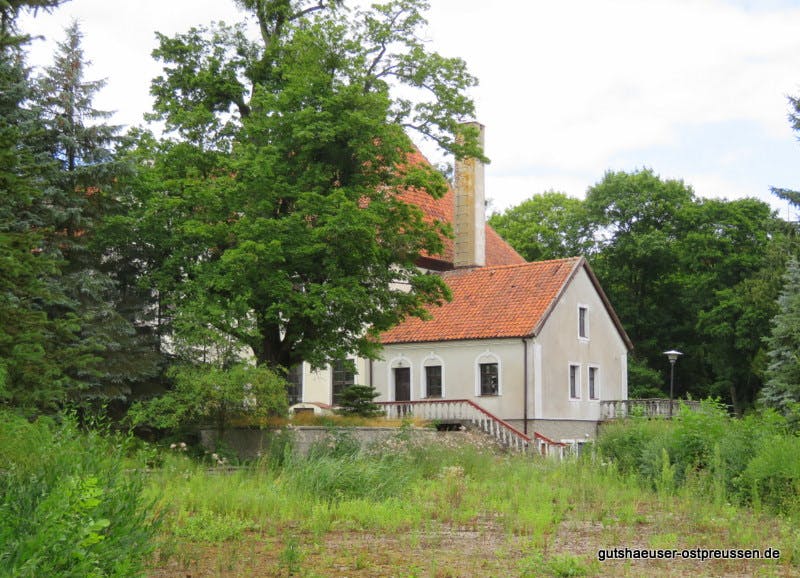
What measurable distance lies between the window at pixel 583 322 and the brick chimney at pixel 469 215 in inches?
185

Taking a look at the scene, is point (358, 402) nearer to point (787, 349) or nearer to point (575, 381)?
point (575, 381)

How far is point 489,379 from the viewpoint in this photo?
34031 mm

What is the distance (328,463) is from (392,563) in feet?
16.8

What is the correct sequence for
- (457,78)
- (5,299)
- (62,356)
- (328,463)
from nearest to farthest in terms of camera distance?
(5,299), (328,463), (62,356), (457,78)

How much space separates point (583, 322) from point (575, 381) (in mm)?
2500

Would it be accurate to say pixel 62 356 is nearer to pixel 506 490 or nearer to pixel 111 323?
pixel 111 323

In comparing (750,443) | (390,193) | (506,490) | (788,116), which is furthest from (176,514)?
(788,116)

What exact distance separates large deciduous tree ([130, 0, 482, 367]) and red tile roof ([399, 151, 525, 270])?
8.32m

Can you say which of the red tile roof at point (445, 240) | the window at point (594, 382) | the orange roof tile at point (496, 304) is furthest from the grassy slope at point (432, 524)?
the red tile roof at point (445, 240)

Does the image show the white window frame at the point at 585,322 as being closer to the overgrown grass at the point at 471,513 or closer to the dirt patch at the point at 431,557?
the overgrown grass at the point at 471,513

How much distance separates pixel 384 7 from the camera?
26797 mm

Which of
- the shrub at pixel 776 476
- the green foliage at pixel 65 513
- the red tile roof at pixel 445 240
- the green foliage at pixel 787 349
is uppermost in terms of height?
the red tile roof at pixel 445 240

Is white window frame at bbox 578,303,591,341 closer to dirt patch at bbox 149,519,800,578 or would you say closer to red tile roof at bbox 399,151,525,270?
red tile roof at bbox 399,151,525,270

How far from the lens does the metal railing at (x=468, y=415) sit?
29906 millimetres
